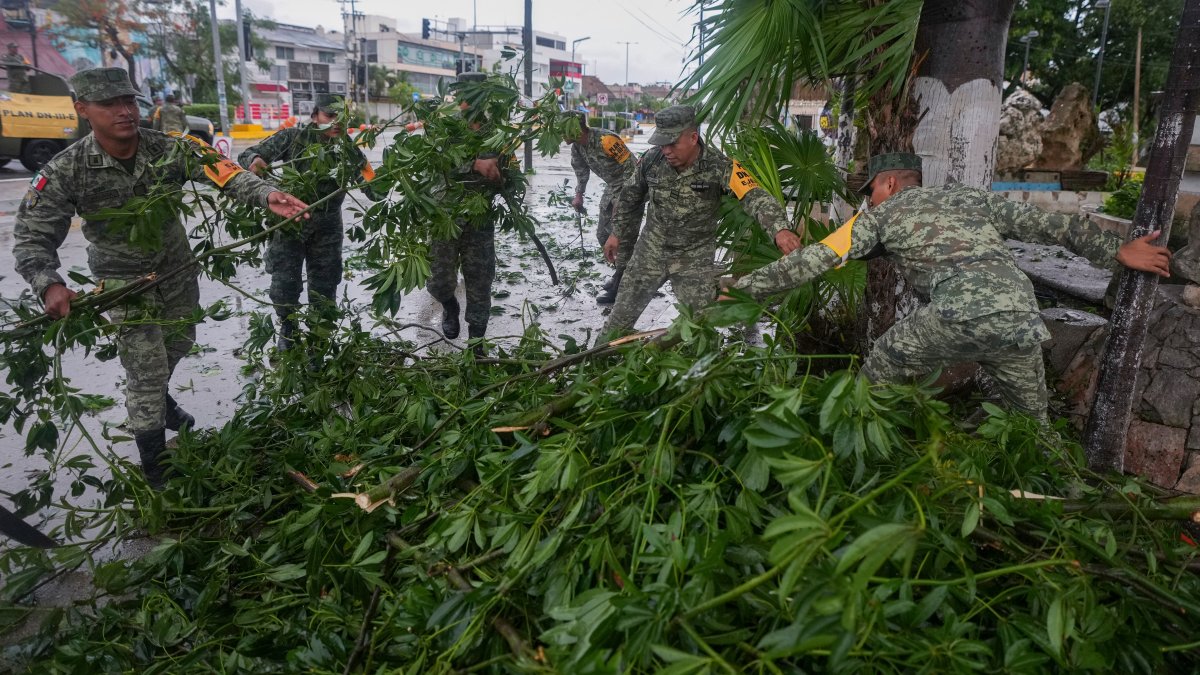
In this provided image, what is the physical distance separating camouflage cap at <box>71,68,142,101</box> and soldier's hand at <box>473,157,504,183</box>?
1.78 metres

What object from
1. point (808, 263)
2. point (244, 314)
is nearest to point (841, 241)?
point (808, 263)

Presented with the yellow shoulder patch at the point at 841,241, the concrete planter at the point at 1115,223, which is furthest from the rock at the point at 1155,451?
the concrete planter at the point at 1115,223

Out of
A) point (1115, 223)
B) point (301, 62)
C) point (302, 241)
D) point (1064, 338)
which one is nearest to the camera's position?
point (1064, 338)

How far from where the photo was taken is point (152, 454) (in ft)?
10.9

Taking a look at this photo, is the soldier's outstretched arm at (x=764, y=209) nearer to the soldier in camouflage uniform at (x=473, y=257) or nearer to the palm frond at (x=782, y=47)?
the palm frond at (x=782, y=47)

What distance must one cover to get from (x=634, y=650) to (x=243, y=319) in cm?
552

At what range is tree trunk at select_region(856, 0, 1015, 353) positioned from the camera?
3.32 m

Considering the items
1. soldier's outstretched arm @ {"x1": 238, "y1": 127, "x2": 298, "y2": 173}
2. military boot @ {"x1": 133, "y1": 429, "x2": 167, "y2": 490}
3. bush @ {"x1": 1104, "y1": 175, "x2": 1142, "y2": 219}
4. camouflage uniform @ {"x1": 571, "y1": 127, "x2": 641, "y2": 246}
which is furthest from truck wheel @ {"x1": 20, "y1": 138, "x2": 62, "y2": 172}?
bush @ {"x1": 1104, "y1": 175, "x2": 1142, "y2": 219}

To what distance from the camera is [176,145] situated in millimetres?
3236

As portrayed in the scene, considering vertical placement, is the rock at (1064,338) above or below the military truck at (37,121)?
below

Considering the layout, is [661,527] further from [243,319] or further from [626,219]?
[243,319]

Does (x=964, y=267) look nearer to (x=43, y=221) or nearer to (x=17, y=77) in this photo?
(x=43, y=221)

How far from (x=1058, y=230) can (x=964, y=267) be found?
0.37m

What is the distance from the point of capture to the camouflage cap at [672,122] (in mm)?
3951
